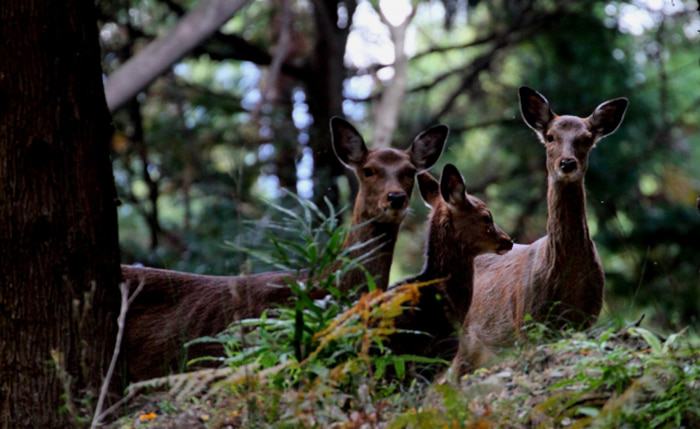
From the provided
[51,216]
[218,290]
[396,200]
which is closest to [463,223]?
[396,200]

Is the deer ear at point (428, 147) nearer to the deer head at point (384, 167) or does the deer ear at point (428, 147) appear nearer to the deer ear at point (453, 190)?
the deer head at point (384, 167)

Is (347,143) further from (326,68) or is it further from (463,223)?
(326,68)

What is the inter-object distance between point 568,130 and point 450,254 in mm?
1452

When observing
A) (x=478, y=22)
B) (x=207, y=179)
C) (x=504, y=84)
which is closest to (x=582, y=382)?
(x=207, y=179)

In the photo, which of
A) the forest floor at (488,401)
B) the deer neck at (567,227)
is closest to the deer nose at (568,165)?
the deer neck at (567,227)

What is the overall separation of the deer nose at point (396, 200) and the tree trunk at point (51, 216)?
2.10 metres

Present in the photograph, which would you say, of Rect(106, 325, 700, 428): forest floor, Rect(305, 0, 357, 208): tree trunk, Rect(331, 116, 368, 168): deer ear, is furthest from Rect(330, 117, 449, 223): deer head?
Rect(305, 0, 357, 208): tree trunk

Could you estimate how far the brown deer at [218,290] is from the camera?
6.78m

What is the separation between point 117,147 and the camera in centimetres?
1611

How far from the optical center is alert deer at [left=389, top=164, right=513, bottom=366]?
6.51m

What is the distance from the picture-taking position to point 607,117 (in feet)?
25.7

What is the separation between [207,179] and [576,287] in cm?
870

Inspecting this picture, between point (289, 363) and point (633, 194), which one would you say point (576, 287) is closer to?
point (289, 363)

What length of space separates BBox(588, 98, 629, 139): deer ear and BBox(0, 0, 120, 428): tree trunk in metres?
3.87
